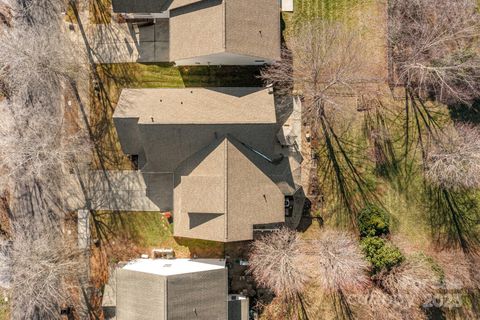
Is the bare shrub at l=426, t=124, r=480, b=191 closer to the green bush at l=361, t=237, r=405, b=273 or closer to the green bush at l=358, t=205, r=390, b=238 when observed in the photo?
the green bush at l=358, t=205, r=390, b=238

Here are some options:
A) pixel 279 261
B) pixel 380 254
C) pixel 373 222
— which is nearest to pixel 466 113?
pixel 373 222

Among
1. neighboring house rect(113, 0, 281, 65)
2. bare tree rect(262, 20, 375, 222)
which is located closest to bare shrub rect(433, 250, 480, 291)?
bare tree rect(262, 20, 375, 222)

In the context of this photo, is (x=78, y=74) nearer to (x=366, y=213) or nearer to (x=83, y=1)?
(x=83, y=1)

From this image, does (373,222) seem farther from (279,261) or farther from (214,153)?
(214,153)

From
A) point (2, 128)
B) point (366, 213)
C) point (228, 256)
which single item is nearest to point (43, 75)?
point (2, 128)

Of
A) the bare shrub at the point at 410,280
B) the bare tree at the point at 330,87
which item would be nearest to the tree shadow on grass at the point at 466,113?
the bare tree at the point at 330,87
